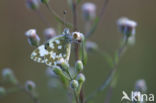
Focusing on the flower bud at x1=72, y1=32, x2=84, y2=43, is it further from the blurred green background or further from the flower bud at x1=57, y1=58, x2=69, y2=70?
the blurred green background

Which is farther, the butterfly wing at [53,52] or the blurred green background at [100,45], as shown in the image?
the blurred green background at [100,45]

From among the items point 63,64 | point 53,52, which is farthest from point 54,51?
point 63,64

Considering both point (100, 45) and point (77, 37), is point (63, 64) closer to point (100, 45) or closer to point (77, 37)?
point (77, 37)

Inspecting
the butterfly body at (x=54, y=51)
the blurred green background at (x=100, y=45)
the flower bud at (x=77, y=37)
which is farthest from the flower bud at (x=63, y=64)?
the blurred green background at (x=100, y=45)

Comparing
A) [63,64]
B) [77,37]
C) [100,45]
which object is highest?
[77,37]

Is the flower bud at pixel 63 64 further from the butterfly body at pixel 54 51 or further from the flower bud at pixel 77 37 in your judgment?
the flower bud at pixel 77 37

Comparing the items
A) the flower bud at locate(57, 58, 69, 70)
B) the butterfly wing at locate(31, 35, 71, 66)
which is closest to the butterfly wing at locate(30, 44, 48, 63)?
the butterfly wing at locate(31, 35, 71, 66)

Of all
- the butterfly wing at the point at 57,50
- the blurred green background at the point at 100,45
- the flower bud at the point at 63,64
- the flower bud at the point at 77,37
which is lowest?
the blurred green background at the point at 100,45
